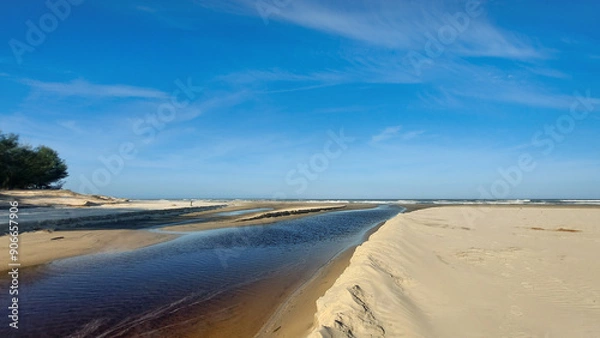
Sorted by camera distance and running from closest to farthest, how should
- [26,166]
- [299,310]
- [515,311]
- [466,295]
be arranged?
1. [515,311]
2. [466,295]
3. [299,310]
4. [26,166]

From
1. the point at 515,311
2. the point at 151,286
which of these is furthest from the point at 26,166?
the point at 515,311

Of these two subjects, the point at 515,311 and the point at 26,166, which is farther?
the point at 26,166

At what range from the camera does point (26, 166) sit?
160 feet

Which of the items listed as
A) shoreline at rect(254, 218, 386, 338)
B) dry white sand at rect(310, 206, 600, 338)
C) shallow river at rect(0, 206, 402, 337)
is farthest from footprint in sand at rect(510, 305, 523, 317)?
shallow river at rect(0, 206, 402, 337)

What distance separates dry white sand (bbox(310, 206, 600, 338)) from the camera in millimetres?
4828

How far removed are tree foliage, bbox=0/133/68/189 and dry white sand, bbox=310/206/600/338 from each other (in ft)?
182

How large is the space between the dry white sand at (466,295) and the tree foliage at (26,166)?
55550mm

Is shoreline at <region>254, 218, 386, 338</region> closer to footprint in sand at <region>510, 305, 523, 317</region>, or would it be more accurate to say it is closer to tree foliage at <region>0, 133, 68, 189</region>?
footprint in sand at <region>510, 305, 523, 317</region>

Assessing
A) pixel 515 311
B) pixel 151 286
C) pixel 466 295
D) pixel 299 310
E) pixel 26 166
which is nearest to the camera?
pixel 515 311

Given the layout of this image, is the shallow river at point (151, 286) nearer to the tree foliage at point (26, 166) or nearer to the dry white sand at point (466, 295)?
the dry white sand at point (466, 295)

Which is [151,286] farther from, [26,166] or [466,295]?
[26,166]

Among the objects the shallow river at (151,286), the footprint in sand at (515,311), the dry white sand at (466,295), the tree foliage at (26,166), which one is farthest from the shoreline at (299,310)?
the tree foliage at (26,166)

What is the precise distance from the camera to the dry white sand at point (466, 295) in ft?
15.8

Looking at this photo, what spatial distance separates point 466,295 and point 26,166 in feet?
200
